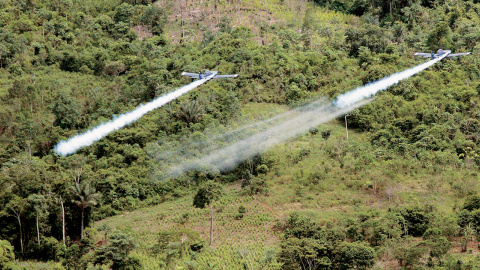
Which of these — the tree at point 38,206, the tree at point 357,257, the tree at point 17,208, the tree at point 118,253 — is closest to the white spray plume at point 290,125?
the tree at point 38,206

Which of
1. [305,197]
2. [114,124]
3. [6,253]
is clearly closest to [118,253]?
[6,253]

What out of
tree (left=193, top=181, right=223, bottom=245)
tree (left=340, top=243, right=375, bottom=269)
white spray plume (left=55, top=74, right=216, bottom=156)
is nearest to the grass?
tree (left=193, top=181, right=223, bottom=245)

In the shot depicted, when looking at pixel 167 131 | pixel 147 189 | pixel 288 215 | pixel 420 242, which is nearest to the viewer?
pixel 420 242

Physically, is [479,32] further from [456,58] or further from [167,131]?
[167,131]

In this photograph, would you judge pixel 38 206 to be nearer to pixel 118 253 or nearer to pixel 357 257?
pixel 118 253

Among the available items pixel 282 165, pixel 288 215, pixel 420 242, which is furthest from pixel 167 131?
pixel 420 242

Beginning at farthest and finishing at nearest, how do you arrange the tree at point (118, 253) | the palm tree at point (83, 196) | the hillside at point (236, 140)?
the palm tree at point (83, 196) → the hillside at point (236, 140) → the tree at point (118, 253)

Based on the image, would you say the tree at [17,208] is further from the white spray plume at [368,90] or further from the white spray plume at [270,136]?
the white spray plume at [368,90]
